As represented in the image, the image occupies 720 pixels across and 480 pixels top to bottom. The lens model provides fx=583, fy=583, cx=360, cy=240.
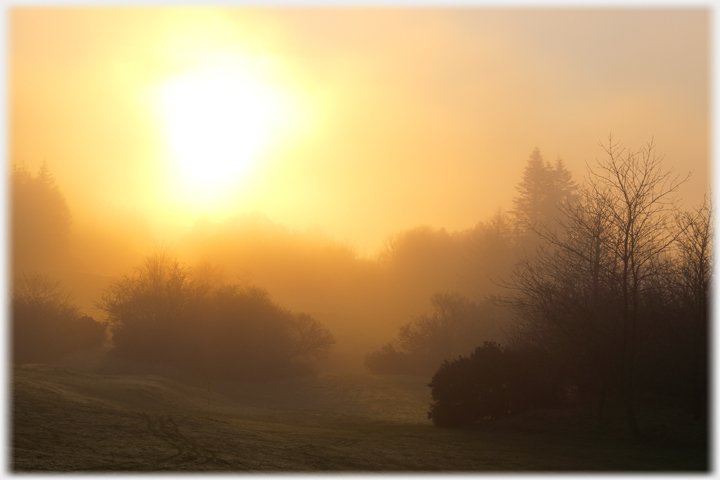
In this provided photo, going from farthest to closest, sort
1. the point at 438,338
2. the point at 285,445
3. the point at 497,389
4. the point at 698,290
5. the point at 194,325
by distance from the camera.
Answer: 1. the point at 438,338
2. the point at 194,325
3. the point at 497,389
4. the point at 698,290
5. the point at 285,445

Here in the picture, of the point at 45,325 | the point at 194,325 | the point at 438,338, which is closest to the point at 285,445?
the point at 194,325

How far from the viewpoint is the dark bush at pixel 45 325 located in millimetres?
43125

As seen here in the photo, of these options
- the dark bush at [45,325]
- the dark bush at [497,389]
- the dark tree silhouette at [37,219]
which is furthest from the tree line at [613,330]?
the dark tree silhouette at [37,219]

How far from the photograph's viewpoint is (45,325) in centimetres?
4400

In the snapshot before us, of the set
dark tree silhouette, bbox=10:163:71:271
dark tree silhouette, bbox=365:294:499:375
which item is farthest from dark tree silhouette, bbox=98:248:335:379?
dark tree silhouette, bbox=10:163:71:271

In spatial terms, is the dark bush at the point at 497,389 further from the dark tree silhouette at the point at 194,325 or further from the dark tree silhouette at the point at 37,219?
the dark tree silhouette at the point at 37,219

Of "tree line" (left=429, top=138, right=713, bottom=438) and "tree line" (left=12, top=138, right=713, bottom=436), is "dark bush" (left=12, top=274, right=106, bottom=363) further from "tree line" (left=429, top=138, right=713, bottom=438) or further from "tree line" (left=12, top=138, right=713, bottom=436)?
"tree line" (left=429, top=138, right=713, bottom=438)

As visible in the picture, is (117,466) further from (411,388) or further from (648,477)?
(411,388)

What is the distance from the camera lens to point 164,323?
43.4 meters

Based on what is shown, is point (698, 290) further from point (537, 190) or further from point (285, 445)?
point (537, 190)

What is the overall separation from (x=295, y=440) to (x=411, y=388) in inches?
1019

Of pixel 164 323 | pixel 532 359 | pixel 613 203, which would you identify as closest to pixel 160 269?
pixel 164 323

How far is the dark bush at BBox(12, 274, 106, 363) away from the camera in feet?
141

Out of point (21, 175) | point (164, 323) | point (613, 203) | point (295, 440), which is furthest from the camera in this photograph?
point (21, 175)
